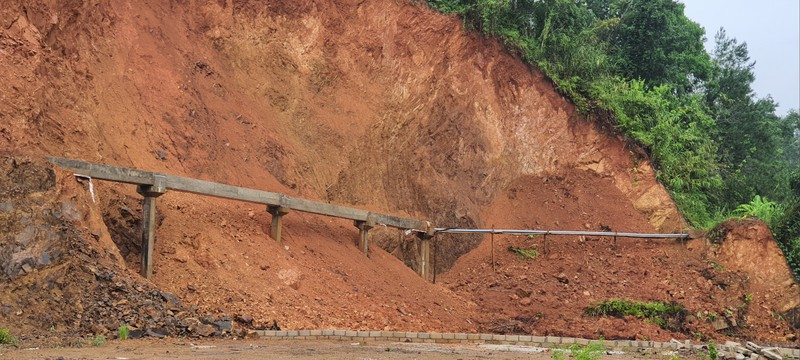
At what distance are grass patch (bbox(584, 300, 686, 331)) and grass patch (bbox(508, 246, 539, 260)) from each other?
120 inches

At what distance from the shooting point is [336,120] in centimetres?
2277

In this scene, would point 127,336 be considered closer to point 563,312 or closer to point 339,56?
point 563,312

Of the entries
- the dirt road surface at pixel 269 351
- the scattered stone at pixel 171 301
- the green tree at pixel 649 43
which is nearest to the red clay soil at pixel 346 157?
the scattered stone at pixel 171 301

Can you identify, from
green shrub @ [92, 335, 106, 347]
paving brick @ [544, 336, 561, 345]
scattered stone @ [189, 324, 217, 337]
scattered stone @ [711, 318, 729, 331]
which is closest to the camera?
green shrub @ [92, 335, 106, 347]

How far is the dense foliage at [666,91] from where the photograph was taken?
2595 centimetres

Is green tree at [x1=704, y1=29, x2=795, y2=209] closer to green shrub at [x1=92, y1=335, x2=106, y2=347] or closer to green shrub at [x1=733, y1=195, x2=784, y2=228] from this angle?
green shrub at [x1=733, y1=195, x2=784, y2=228]

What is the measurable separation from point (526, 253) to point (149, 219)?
1156 centimetres

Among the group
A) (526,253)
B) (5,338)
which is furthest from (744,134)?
(5,338)

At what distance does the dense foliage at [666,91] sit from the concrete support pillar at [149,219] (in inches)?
521

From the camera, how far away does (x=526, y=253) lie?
75.8 ft

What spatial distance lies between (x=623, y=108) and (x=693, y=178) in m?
3.00

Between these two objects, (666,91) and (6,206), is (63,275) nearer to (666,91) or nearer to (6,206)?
(6,206)

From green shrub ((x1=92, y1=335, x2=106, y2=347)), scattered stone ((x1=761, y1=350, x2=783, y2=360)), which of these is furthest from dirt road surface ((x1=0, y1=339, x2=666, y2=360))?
scattered stone ((x1=761, y1=350, x2=783, y2=360))

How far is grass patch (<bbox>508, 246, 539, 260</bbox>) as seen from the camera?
23.0 metres
